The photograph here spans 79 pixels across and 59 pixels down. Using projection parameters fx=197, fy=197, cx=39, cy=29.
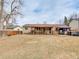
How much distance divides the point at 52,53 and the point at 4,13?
84.3 feet

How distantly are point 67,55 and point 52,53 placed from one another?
1.52m

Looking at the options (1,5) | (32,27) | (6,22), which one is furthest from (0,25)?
(32,27)

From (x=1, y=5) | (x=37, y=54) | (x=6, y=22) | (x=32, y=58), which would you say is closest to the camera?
(x=32, y=58)

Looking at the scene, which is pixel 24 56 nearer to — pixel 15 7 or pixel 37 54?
pixel 37 54

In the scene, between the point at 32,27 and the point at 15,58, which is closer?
Result: the point at 15,58

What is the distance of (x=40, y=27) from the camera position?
5656 centimetres

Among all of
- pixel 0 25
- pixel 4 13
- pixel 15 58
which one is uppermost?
pixel 4 13

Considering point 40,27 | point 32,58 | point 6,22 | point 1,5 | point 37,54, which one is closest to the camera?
point 32,58

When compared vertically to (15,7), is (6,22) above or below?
below

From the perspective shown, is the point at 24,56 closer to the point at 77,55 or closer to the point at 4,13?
the point at 77,55

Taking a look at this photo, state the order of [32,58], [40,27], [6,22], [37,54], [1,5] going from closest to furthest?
[32,58] < [37,54] < [1,5] < [6,22] < [40,27]

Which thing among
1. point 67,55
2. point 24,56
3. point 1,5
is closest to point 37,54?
point 24,56

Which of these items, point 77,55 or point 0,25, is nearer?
point 77,55

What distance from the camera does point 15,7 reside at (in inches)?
1665
